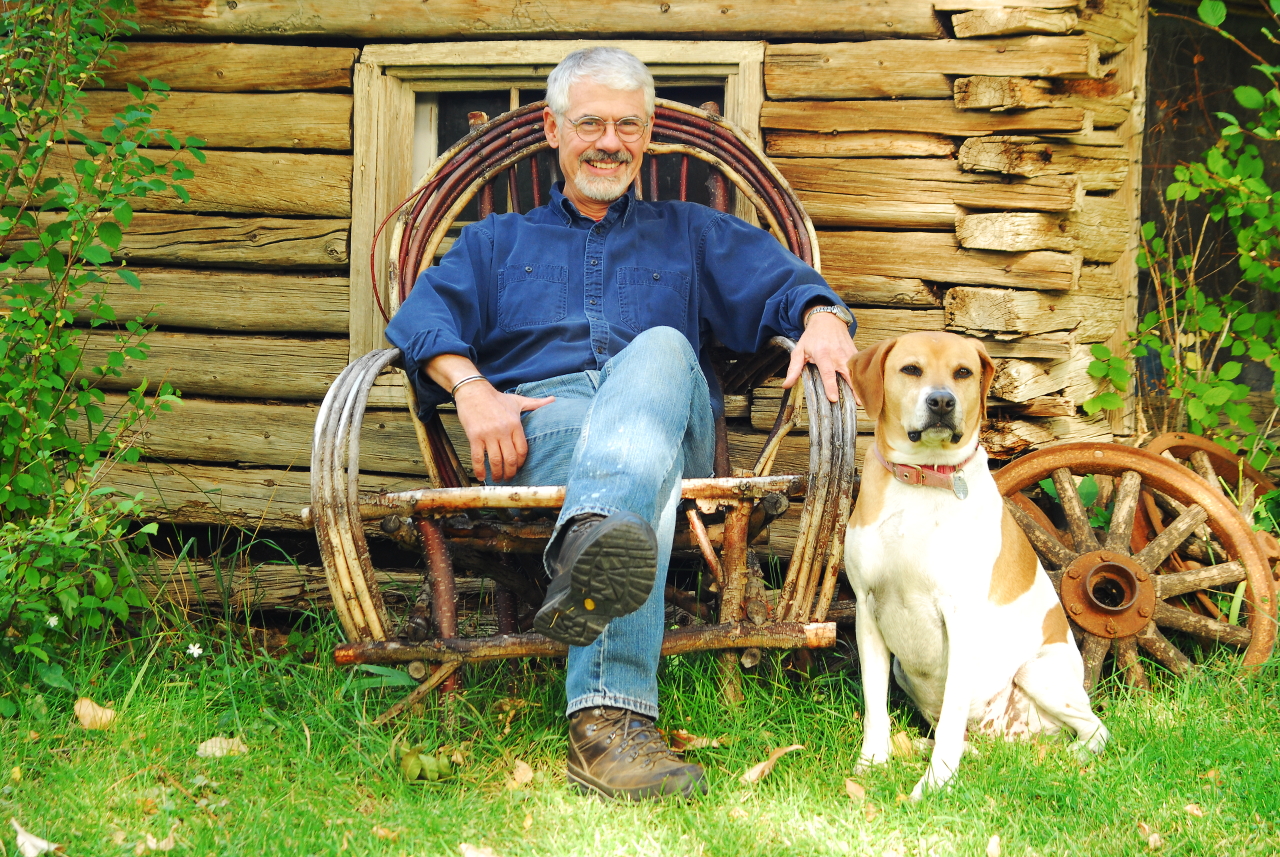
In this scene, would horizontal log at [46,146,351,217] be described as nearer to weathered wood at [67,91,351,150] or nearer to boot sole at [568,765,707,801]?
weathered wood at [67,91,351,150]

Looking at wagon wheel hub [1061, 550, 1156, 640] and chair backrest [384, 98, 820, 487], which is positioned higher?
chair backrest [384, 98, 820, 487]

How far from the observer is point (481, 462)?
2.34 metres

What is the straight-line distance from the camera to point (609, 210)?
2.84 meters

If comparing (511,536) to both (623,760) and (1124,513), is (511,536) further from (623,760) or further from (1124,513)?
(1124,513)

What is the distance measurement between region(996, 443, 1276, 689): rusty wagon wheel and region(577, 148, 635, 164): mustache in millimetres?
1407

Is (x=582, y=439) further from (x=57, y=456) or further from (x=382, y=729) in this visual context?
(x=57, y=456)

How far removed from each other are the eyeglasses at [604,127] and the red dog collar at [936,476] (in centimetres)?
119

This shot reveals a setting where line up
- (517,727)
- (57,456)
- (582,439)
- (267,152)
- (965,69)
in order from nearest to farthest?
(582,439), (517,727), (57,456), (965,69), (267,152)

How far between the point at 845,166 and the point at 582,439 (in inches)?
70.1

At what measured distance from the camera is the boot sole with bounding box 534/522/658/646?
1.79m

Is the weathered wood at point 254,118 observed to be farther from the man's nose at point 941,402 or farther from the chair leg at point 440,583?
the man's nose at point 941,402

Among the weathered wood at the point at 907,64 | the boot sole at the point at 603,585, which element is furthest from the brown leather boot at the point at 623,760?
the weathered wood at the point at 907,64

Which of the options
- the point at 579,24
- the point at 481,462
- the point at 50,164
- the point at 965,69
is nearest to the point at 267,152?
the point at 50,164

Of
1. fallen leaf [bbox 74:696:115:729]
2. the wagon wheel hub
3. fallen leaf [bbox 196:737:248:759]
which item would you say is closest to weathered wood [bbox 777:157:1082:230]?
the wagon wheel hub
